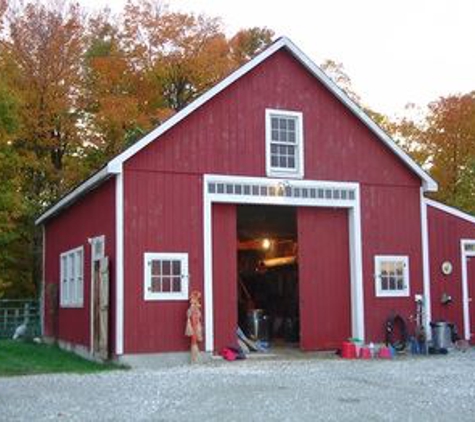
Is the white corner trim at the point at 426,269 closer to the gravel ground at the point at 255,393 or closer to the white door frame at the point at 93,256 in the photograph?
the gravel ground at the point at 255,393

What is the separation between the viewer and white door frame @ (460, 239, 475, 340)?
21.9 meters

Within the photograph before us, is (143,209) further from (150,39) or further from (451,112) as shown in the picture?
(451,112)

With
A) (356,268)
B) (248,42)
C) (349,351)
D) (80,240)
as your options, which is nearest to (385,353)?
(349,351)

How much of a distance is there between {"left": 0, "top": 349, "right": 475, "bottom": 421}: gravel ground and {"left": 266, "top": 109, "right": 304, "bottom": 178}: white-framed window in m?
4.66

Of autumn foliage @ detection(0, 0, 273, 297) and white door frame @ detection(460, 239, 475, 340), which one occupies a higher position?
autumn foliage @ detection(0, 0, 273, 297)

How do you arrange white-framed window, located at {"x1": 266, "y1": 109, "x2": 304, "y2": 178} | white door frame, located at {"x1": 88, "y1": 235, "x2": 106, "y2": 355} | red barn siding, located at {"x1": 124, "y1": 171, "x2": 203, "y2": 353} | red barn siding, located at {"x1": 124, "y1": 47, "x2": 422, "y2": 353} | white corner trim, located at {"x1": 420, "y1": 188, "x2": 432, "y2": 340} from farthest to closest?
white corner trim, located at {"x1": 420, "y1": 188, "x2": 432, "y2": 340} → white-framed window, located at {"x1": 266, "y1": 109, "x2": 304, "y2": 178} → white door frame, located at {"x1": 88, "y1": 235, "x2": 106, "y2": 355} → red barn siding, located at {"x1": 124, "y1": 47, "x2": 422, "y2": 353} → red barn siding, located at {"x1": 124, "y1": 171, "x2": 203, "y2": 353}

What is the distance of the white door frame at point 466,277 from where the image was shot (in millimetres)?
21859

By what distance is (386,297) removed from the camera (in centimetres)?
2009

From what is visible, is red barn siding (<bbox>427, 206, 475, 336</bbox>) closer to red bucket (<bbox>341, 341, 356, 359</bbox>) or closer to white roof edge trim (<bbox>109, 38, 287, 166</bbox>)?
red bucket (<bbox>341, 341, 356, 359</bbox>)

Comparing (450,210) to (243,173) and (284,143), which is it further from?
(243,173)

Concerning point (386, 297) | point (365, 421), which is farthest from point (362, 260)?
point (365, 421)

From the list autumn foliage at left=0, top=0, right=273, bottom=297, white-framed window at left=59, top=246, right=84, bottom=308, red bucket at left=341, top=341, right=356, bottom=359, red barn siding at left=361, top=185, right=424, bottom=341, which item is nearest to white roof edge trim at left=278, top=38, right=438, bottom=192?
red barn siding at left=361, top=185, right=424, bottom=341

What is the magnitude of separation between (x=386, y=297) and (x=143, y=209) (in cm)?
654

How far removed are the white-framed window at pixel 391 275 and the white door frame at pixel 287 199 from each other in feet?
1.73
